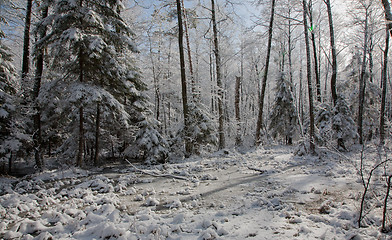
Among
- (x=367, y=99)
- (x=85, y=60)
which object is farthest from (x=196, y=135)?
(x=367, y=99)

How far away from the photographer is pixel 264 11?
13.0 m

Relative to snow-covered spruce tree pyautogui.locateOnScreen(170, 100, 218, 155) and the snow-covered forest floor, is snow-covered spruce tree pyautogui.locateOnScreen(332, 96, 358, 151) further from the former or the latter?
snow-covered spruce tree pyautogui.locateOnScreen(170, 100, 218, 155)

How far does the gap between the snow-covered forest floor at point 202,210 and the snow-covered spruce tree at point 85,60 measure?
336cm

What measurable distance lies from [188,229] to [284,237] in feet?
4.29

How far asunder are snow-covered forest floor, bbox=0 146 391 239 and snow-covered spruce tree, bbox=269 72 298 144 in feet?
34.5

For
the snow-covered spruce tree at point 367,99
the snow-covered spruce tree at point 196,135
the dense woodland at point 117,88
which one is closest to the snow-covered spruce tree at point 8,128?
the dense woodland at point 117,88

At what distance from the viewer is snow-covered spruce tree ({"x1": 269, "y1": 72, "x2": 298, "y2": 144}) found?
1612 centimetres

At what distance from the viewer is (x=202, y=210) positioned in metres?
3.80

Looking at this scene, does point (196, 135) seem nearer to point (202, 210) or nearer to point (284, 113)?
point (202, 210)

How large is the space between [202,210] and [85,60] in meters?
7.64

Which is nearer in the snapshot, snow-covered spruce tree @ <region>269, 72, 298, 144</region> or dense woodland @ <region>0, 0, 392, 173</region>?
dense woodland @ <region>0, 0, 392, 173</region>

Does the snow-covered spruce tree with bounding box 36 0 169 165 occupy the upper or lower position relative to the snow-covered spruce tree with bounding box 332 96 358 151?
upper

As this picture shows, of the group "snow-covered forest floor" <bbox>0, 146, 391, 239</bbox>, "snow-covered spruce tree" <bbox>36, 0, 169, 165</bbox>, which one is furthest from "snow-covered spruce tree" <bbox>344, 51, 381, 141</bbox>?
"snow-covered spruce tree" <bbox>36, 0, 169, 165</bbox>

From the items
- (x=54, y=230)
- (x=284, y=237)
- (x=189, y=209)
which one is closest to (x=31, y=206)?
(x=54, y=230)
